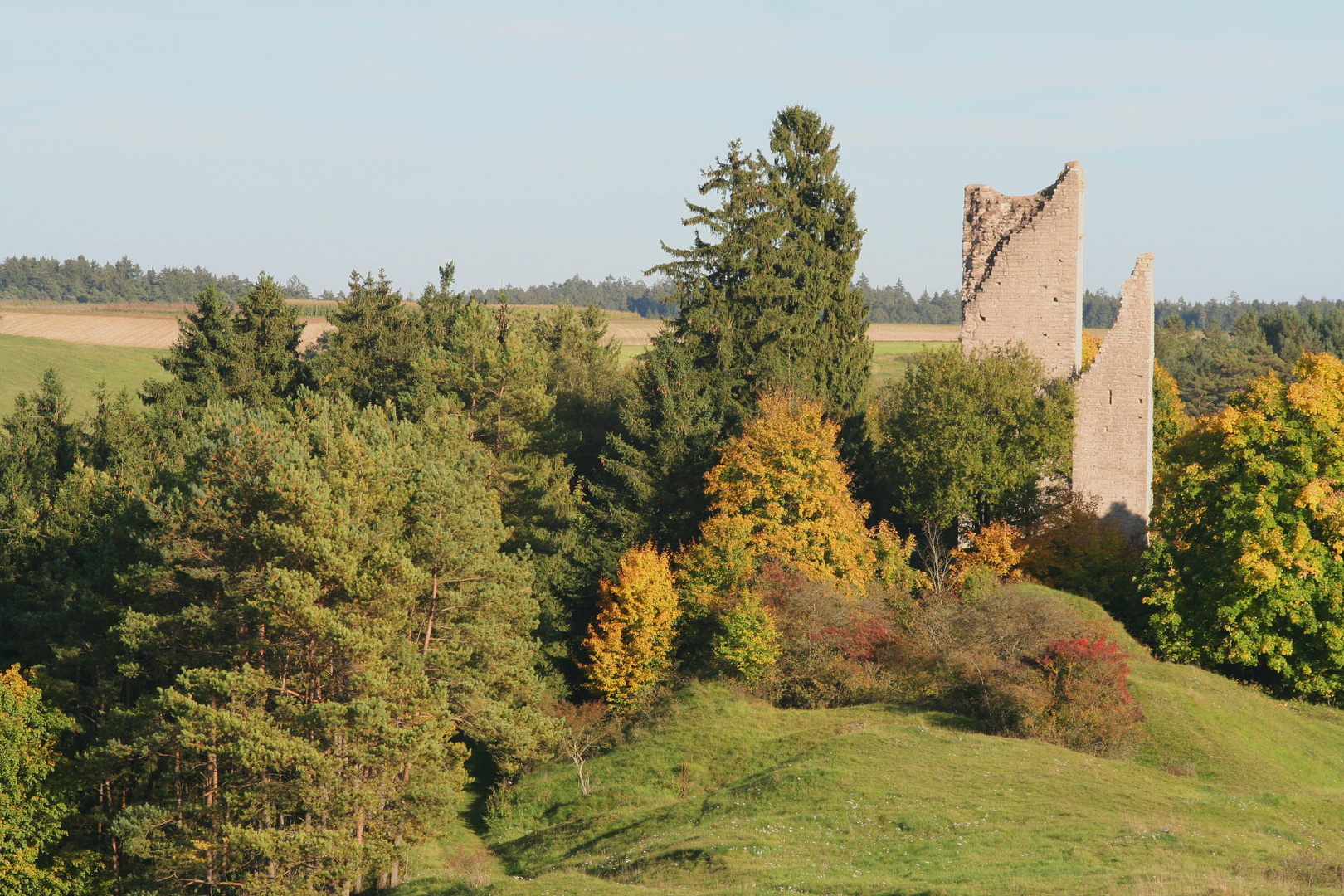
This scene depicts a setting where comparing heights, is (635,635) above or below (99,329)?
below

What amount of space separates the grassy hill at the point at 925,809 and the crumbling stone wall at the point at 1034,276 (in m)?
10.6

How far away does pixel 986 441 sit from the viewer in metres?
41.2

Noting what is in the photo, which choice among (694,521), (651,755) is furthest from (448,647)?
(694,521)

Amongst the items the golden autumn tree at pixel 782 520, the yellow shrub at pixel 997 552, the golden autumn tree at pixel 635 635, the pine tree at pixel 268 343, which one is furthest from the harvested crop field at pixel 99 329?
the yellow shrub at pixel 997 552

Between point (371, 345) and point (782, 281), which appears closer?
point (782, 281)

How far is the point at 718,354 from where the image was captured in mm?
46250

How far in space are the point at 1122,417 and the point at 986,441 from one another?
15.3 feet

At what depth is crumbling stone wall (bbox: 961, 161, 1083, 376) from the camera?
42.6 meters

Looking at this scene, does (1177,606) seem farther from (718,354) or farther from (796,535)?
(718,354)

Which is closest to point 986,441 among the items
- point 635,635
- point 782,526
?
point 782,526

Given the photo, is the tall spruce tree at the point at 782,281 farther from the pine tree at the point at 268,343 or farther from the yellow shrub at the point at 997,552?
the pine tree at the point at 268,343

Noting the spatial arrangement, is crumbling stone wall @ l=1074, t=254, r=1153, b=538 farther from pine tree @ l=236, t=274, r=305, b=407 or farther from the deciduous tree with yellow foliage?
pine tree @ l=236, t=274, r=305, b=407

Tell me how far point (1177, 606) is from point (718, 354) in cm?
1842

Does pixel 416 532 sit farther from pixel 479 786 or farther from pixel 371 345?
pixel 371 345
